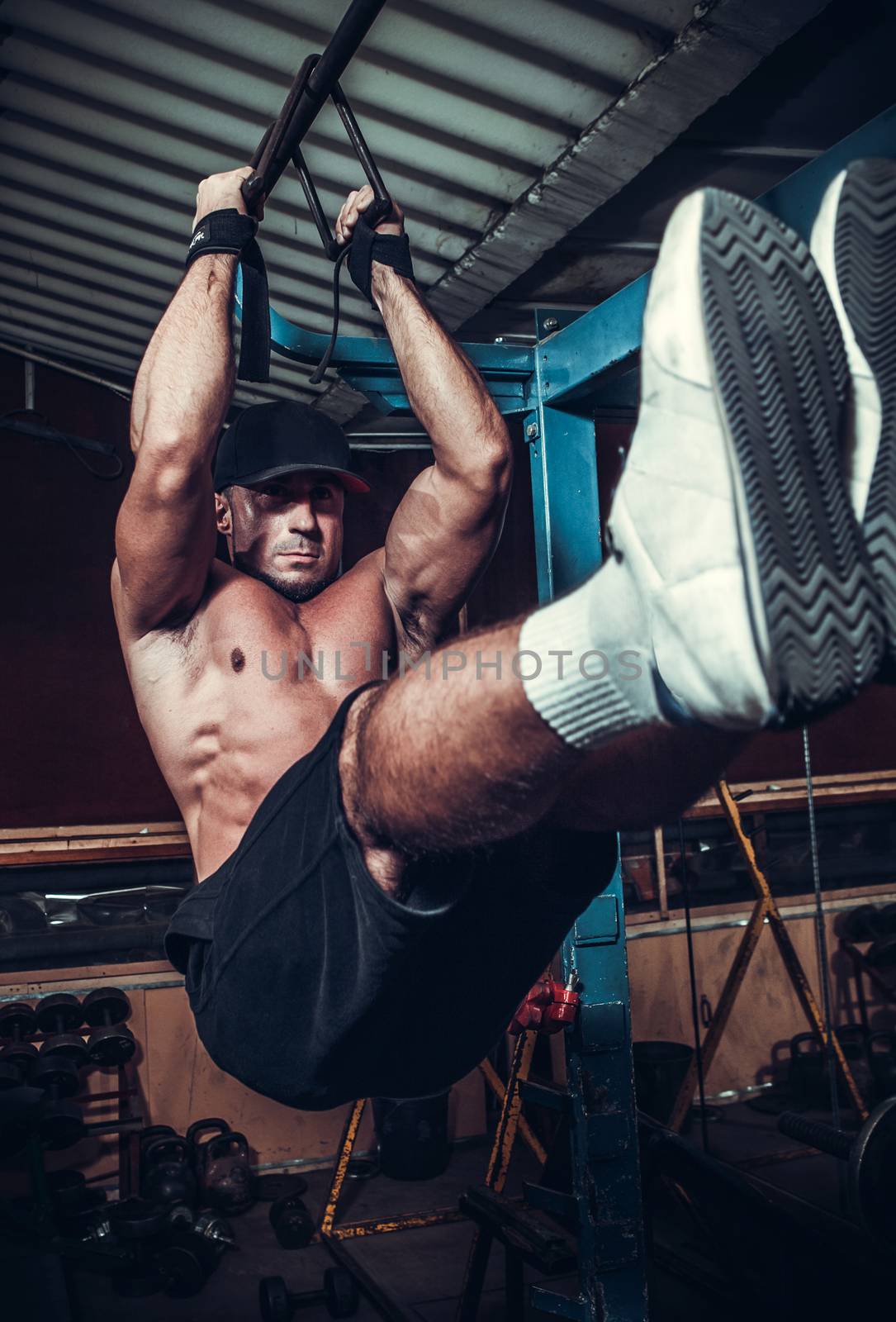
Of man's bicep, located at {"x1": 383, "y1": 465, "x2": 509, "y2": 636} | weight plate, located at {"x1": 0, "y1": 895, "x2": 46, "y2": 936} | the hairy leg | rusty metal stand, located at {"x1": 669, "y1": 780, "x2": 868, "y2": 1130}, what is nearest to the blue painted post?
man's bicep, located at {"x1": 383, "y1": 465, "x2": 509, "y2": 636}

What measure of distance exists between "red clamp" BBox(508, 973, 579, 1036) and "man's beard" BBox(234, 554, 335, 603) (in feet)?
3.32

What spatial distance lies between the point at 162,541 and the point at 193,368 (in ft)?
0.98

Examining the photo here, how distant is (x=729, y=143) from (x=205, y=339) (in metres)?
1.85

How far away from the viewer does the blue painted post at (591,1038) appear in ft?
7.20

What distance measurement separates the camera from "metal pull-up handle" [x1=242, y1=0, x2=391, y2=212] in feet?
4.82

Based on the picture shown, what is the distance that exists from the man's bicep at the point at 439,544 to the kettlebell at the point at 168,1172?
2618 millimetres

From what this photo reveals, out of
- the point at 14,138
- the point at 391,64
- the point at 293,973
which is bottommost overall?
the point at 293,973

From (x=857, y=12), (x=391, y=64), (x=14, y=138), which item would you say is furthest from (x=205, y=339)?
(x=14, y=138)

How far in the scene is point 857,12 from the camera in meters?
2.24

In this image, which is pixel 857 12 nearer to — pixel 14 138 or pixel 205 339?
pixel 205 339

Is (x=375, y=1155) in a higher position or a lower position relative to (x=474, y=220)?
lower

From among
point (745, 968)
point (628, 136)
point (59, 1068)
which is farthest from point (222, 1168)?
point (628, 136)

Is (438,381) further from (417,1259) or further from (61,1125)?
(417,1259)

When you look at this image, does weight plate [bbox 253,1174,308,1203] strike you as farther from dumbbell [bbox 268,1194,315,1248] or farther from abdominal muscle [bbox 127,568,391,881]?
abdominal muscle [bbox 127,568,391,881]
